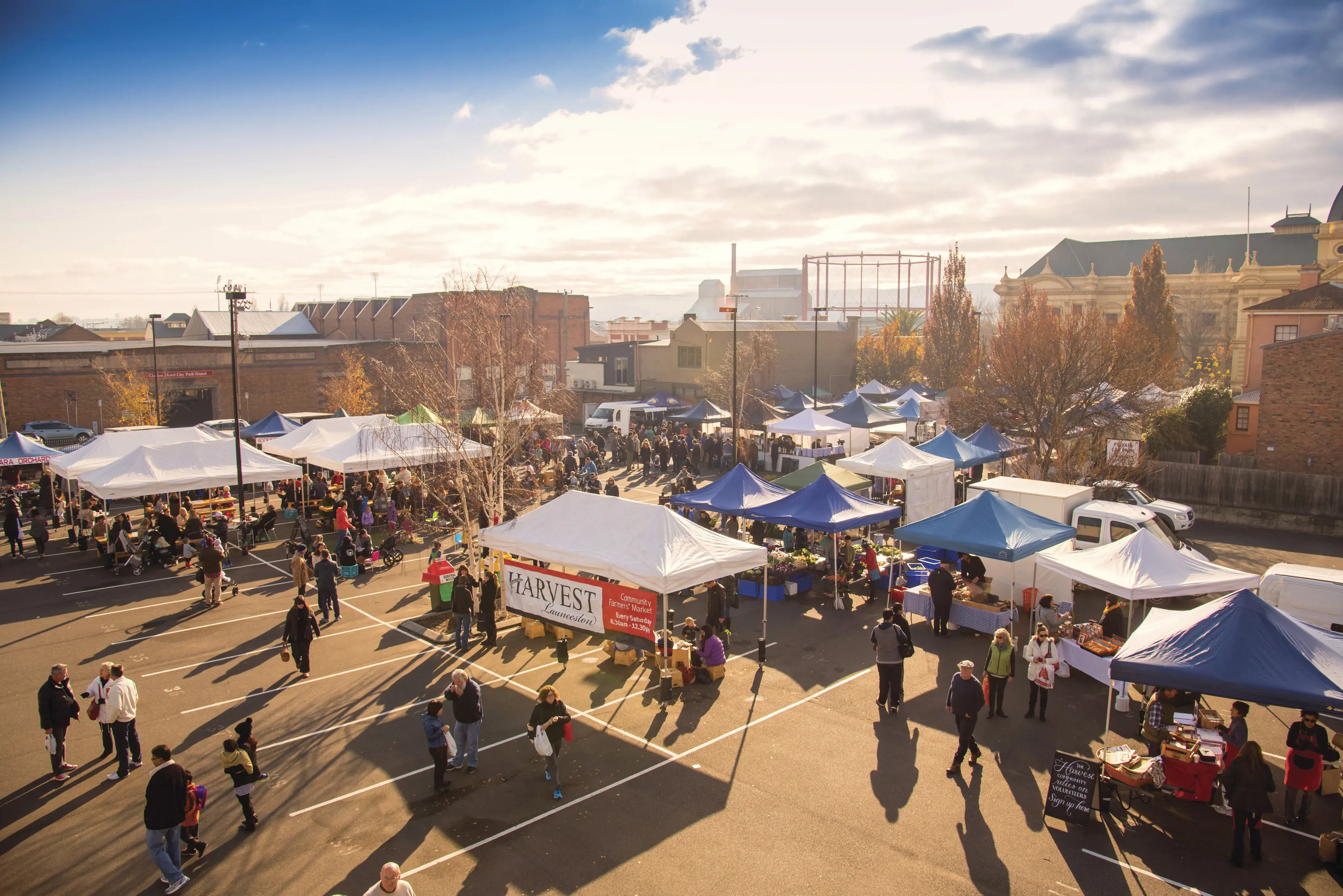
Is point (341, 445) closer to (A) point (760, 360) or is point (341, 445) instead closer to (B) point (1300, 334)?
(A) point (760, 360)

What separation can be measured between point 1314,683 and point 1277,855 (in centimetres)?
180

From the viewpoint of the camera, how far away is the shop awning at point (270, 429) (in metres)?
30.1

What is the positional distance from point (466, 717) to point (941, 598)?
884 cm

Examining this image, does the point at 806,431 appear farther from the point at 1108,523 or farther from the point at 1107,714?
the point at 1107,714

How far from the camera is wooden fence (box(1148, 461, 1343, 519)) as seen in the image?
78.7 ft

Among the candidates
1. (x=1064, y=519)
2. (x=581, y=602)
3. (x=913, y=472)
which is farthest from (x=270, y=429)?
(x=1064, y=519)

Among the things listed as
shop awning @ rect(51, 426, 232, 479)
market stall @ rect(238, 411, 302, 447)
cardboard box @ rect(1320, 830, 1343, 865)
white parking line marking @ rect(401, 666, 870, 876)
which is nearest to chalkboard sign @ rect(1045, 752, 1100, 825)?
white parking line marking @ rect(401, 666, 870, 876)

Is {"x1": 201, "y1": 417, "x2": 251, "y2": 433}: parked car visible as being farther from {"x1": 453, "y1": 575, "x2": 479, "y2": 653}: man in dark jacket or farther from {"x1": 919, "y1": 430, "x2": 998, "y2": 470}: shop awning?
{"x1": 919, "y1": 430, "x2": 998, "y2": 470}: shop awning

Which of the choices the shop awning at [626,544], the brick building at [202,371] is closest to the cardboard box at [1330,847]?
the shop awning at [626,544]

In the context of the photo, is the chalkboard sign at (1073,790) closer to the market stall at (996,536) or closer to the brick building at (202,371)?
the market stall at (996,536)

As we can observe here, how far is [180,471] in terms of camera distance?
68.3ft

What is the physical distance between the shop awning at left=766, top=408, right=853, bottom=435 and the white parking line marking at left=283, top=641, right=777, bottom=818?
16.7 meters

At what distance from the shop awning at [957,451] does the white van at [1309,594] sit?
35.7ft

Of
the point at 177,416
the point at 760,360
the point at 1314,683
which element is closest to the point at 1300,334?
the point at 760,360
